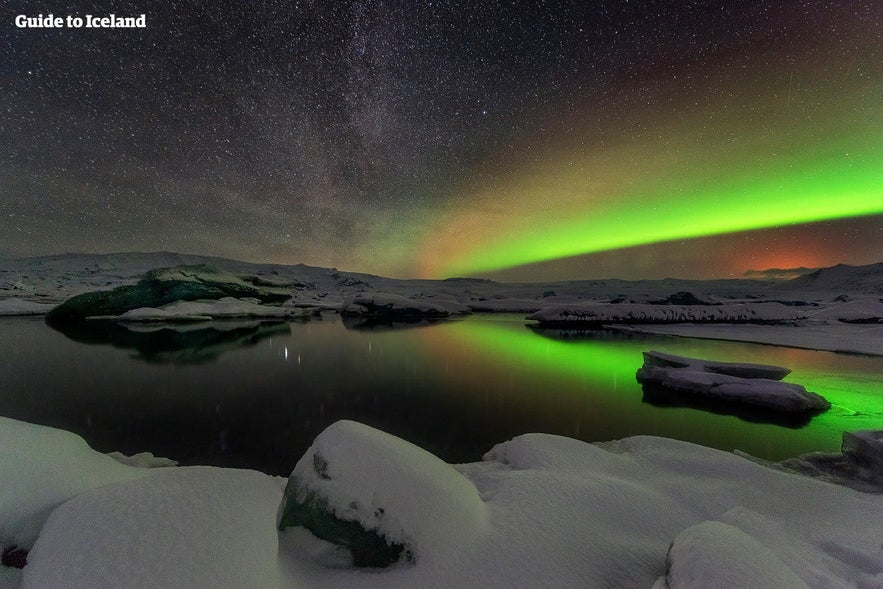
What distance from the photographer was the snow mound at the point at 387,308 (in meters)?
26.5

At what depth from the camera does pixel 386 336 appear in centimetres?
1622

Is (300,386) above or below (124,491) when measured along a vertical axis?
below

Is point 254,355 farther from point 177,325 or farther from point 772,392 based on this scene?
point 772,392

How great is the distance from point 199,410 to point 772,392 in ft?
31.8

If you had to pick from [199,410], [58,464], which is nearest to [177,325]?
[199,410]

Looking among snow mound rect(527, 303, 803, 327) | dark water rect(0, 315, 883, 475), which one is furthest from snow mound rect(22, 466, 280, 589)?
snow mound rect(527, 303, 803, 327)

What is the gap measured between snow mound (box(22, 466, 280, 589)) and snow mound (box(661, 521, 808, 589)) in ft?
6.55

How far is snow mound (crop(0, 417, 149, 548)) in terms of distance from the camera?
5.99ft

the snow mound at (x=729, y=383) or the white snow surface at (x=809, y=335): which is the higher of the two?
the snow mound at (x=729, y=383)

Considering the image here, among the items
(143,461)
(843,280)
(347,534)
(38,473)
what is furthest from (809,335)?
(843,280)

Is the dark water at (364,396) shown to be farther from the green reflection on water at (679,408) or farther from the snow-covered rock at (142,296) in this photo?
the snow-covered rock at (142,296)

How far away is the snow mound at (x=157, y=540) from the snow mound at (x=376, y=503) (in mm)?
310

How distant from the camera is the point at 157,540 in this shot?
1.63 meters

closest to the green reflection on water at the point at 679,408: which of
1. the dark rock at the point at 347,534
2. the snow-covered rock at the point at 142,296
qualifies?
the dark rock at the point at 347,534
